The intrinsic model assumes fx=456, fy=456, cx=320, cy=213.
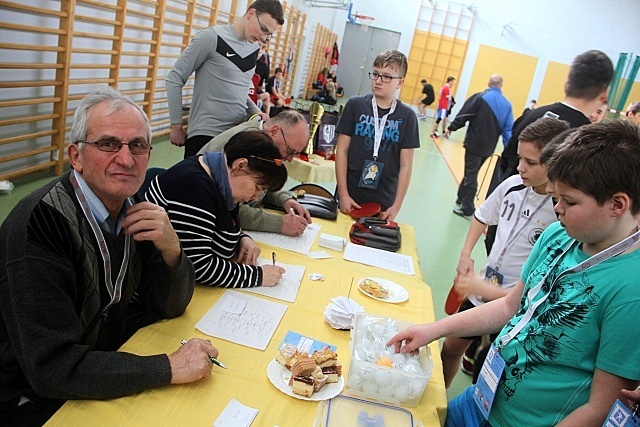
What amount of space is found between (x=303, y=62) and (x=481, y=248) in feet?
32.6

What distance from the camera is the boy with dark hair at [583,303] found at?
3.34 ft

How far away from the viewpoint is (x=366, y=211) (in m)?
2.71

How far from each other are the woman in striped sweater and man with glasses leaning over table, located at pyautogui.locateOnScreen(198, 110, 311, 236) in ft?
1.45

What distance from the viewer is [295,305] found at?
1.60 m

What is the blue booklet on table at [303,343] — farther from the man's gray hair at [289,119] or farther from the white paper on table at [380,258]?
the man's gray hair at [289,119]

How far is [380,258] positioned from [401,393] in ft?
3.39

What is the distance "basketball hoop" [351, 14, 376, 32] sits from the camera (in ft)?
55.7

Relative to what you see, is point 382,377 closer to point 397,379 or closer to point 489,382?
point 397,379

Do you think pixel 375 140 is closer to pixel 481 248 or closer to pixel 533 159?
pixel 533 159

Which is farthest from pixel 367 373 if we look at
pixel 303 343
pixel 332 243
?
pixel 332 243

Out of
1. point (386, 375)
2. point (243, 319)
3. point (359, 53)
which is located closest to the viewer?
point (386, 375)

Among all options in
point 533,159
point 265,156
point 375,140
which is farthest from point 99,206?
point 375,140

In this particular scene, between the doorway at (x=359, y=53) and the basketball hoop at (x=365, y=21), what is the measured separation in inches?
3.6

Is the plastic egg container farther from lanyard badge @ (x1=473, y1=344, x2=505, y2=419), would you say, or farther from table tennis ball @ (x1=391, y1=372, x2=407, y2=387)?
lanyard badge @ (x1=473, y1=344, x2=505, y2=419)
